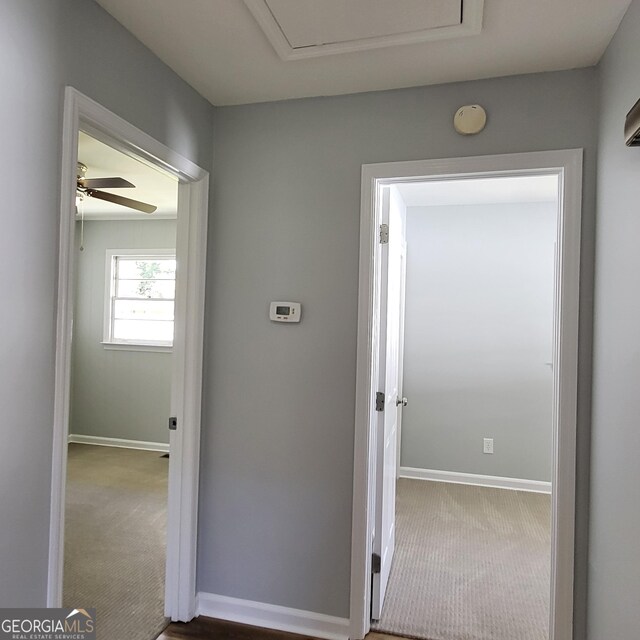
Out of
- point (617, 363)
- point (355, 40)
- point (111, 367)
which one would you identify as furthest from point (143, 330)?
point (617, 363)

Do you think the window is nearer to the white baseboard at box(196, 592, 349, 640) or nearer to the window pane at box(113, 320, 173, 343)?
the window pane at box(113, 320, 173, 343)

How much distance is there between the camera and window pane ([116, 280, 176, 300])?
511cm

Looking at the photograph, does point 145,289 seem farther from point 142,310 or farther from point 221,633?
point 221,633

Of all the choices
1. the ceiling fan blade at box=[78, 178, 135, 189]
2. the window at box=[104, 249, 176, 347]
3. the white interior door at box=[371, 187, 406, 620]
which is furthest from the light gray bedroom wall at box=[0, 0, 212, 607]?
the window at box=[104, 249, 176, 347]

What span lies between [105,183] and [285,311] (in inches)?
66.5

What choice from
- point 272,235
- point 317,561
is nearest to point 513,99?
point 272,235

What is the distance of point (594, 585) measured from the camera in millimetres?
1676

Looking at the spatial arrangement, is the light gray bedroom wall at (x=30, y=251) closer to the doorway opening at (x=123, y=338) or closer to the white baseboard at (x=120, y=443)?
the doorway opening at (x=123, y=338)

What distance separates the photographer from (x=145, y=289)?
16.9 ft

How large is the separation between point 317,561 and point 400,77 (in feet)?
6.86

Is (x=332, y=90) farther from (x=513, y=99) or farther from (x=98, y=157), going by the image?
(x=98, y=157)

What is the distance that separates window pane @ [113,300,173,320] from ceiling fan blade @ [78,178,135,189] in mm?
2173

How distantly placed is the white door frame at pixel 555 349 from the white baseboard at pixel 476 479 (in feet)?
7.20

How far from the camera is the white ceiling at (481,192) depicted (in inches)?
137
